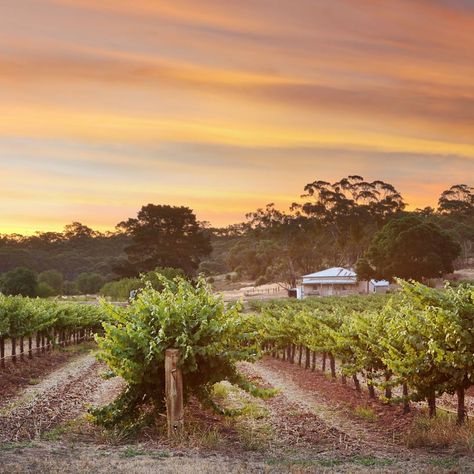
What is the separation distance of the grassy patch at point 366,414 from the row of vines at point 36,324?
771cm

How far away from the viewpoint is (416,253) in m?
96.7

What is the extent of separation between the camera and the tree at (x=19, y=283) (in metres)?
87.5

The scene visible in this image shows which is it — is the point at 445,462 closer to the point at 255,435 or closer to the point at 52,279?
the point at 255,435

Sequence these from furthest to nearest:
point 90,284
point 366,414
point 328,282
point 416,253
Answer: point 90,284
point 328,282
point 416,253
point 366,414

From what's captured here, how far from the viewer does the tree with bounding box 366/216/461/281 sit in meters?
96.1

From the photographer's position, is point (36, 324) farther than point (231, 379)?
Yes

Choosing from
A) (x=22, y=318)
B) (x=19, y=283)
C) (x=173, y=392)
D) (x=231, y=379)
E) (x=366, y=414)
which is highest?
(x=19, y=283)

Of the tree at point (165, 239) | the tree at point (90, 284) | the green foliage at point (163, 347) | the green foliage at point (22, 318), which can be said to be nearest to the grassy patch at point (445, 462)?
the green foliage at point (163, 347)

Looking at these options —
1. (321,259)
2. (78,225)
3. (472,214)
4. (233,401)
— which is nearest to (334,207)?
(321,259)

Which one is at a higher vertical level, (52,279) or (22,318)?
(52,279)

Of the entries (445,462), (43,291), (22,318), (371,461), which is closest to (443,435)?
(445,462)

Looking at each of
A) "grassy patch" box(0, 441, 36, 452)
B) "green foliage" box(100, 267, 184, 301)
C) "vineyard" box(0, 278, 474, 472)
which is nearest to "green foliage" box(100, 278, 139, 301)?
"green foliage" box(100, 267, 184, 301)

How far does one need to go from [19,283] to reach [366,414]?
251ft

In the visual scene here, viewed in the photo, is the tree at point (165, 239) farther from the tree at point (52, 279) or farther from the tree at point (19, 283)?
the tree at point (19, 283)
